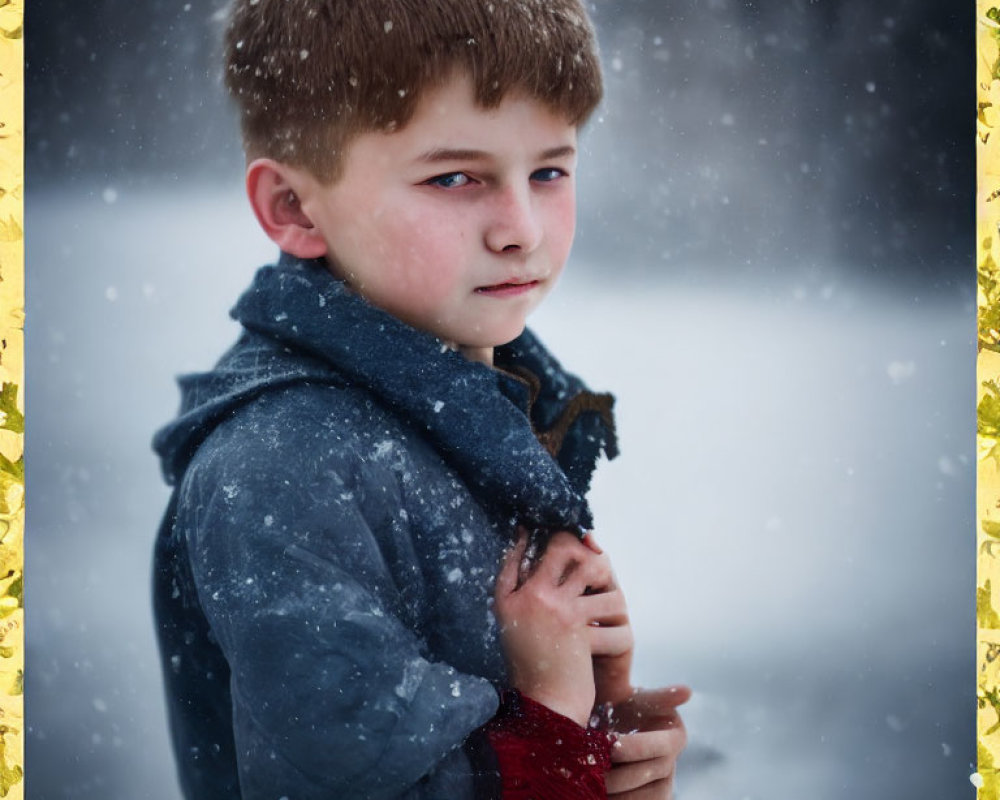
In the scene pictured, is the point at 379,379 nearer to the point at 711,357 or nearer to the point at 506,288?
the point at 506,288

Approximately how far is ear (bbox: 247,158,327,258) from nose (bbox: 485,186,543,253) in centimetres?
14

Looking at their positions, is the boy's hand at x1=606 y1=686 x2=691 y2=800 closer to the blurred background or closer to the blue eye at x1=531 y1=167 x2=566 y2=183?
the blurred background

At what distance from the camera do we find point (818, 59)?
48.3 inches

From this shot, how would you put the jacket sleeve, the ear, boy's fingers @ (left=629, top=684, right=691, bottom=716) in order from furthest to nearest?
boy's fingers @ (left=629, top=684, right=691, bottom=716) < the ear < the jacket sleeve

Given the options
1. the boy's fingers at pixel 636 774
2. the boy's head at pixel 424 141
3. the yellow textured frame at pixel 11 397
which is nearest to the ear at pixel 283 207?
the boy's head at pixel 424 141

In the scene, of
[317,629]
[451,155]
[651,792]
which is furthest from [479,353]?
[651,792]

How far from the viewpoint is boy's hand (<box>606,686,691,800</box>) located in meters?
1.08

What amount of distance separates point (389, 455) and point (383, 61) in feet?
1.02

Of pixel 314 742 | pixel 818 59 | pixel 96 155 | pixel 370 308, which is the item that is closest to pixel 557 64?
pixel 370 308

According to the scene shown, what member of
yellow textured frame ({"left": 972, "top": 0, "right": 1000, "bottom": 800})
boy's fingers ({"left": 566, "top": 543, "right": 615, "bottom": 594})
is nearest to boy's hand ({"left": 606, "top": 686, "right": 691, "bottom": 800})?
boy's fingers ({"left": 566, "top": 543, "right": 615, "bottom": 594})

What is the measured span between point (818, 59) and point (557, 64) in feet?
1.17

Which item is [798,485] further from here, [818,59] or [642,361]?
[818,59]

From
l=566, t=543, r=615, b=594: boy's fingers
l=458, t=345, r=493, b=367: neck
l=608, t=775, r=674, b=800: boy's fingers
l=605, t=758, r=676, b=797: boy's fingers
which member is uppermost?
l=458, t=345, r=493, b=367: neck

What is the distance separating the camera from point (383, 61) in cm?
96
